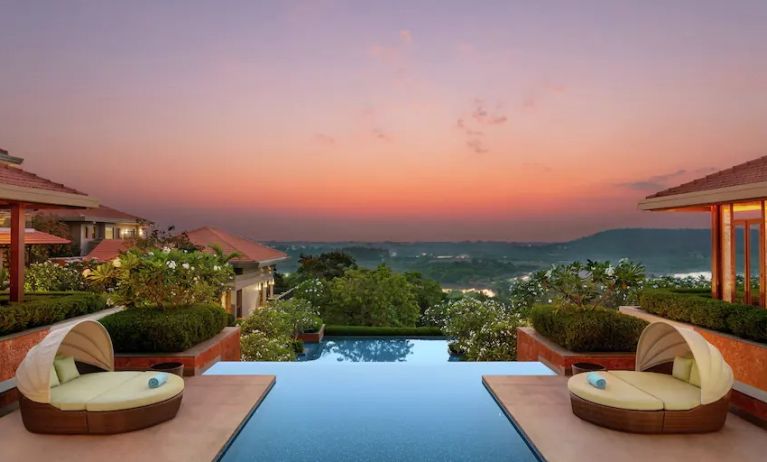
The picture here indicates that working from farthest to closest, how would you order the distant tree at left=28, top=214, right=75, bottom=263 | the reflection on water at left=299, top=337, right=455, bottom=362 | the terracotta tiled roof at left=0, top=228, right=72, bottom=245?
1. the distant tree at left=28, top=214, right=75, bottom=263
2. the reflection on water at left=299, top=337, right=455, bottom=362
3. the terracotta tiled roof at left=0, top=228, right=72, bottom=245

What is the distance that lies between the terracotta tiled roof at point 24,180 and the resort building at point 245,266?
955cm

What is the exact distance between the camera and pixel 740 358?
6172 millimetres

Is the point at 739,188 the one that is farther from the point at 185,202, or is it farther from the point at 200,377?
the point at 185,202

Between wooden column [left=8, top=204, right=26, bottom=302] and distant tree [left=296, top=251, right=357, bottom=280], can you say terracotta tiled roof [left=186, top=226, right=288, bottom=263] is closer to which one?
distant tree [left=296, top=251, right=357, bottom=280]

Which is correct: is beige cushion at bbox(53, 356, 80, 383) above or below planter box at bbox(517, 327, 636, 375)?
above

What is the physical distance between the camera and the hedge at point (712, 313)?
240 inches

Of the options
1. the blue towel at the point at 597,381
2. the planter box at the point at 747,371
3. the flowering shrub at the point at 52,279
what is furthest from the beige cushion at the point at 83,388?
the flowering shrub at the point at 52,279

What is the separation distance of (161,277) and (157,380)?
3301 mm

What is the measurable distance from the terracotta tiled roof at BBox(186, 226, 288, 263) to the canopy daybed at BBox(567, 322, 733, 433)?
55.8 ft

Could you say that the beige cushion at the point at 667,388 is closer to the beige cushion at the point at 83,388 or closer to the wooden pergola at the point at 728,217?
the wooden pergola at the point at 728,217

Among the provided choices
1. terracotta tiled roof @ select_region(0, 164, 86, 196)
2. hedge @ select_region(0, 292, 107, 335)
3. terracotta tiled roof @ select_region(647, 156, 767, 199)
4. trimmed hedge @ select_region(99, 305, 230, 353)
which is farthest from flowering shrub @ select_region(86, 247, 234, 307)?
terracotta tiled roof @ select_region(647, 156, 767, 199)

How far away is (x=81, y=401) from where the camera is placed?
4.50 metres

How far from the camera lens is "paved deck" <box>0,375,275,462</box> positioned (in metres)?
4.09

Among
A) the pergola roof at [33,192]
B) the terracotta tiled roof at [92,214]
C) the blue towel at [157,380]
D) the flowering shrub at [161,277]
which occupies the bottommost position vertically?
the blue towel at [157,380]
